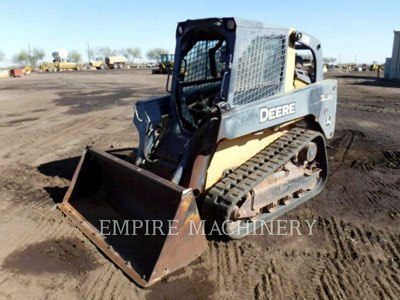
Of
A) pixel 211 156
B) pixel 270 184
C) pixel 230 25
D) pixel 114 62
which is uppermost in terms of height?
pixel 230 25

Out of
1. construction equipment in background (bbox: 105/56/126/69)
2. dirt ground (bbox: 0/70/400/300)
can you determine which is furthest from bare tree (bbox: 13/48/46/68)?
dirt ground (bbox: 0/70/400/300)

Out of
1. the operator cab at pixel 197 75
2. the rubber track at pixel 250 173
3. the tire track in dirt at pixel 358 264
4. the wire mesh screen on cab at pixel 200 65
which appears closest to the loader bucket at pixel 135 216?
the rubber track at pixel 250 173

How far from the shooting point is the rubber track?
358 centimetres

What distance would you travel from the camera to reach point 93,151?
4609 millimetres

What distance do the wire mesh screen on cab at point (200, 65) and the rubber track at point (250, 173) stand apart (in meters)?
1.22

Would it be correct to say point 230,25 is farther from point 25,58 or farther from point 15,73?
point 25,58

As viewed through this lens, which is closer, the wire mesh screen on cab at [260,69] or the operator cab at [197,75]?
the wire mesh screen on cab at [260,69]

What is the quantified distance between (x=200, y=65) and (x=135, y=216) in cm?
213

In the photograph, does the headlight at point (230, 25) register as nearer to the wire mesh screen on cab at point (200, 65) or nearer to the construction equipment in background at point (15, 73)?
the wire mesh screen on cab at point (200, 65)

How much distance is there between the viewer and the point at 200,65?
4738 millimetres

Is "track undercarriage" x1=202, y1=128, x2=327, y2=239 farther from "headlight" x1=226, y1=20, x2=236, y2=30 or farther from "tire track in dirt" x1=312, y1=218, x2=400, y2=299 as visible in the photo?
"headlight" x1=226, y1=20, x2=236, y2=30

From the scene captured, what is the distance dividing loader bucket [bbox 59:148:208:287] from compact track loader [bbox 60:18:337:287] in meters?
0.01

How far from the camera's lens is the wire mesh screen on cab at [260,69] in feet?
13.1

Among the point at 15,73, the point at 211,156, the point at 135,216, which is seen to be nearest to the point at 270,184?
the point at 211,156
